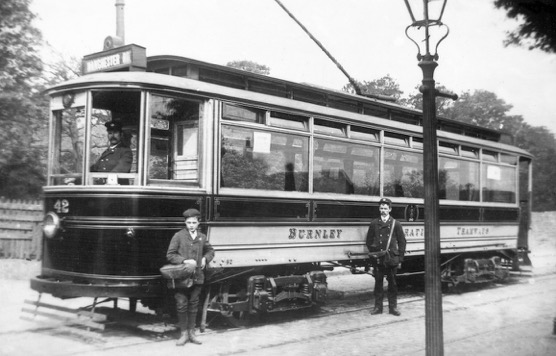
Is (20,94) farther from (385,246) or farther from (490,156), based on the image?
(490,156)

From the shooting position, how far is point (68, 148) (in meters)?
7.03

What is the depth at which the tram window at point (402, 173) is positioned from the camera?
960cm

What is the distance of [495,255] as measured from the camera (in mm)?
12961

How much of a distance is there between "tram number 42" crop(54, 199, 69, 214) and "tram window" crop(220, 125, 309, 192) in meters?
1.81

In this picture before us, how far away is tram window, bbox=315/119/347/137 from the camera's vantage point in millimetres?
8367

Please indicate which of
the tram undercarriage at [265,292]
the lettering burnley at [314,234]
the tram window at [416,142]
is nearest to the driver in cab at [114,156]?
the tram undercarriage at [265,292]

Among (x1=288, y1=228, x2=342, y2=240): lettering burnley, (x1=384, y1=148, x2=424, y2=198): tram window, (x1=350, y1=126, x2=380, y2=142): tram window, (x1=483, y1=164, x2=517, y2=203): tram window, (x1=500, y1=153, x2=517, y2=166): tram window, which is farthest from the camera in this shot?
(x1=500, y1=153, x2=517, y2=166): tram window

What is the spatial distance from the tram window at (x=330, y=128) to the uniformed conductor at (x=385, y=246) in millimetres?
1231

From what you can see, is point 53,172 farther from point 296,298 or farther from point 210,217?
point 296,298

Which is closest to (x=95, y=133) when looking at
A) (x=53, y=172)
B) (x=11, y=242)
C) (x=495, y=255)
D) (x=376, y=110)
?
(x=53, y=172)

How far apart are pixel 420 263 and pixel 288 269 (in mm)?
4320

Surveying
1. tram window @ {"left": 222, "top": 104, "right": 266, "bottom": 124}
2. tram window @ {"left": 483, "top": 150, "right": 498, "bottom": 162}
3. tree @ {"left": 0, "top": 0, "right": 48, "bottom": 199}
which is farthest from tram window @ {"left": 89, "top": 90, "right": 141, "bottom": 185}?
tram window @ {"left": 483, "top": 150, "right": 498, "bottom": 162}

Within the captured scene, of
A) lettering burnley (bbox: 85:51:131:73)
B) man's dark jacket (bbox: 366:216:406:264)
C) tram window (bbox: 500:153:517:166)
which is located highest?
lettering burnley (bbox: 85:51:131:73)

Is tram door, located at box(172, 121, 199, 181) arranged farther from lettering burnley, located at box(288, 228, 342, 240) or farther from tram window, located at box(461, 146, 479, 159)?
tram window, located at box(461, 146, 479, 159)
